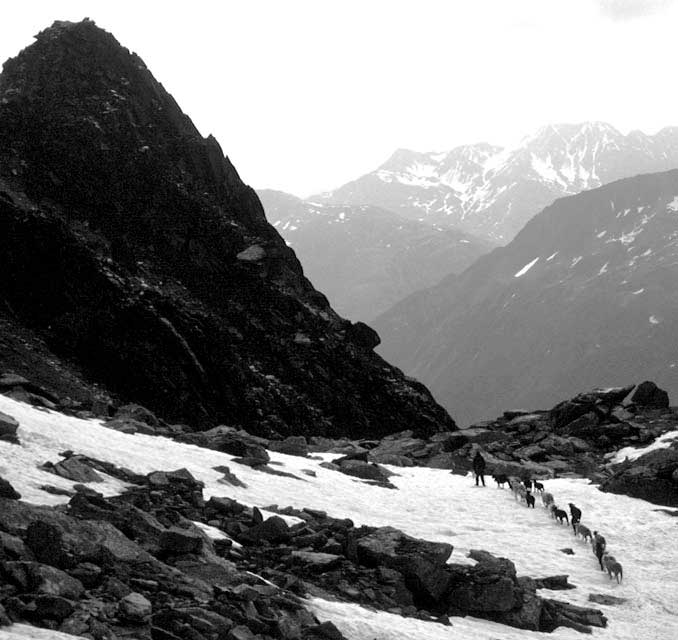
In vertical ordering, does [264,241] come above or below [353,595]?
above

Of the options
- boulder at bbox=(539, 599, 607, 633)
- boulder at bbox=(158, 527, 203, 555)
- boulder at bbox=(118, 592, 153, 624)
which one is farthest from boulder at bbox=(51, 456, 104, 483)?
boulder at bbox=(539, 599, 607, 633)

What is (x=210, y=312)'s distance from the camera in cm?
5969

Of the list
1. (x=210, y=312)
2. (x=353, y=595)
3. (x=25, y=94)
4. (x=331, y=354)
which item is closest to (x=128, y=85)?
(x=25, y=94)

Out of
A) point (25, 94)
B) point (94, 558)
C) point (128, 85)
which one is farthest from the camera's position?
point (128, 85)

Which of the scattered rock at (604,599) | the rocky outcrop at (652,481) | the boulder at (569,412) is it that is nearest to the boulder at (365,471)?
the rocky outcrop at (652,481)

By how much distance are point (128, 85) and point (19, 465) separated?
5531cm

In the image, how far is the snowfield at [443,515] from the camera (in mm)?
18328

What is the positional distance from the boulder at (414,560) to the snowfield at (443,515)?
119 centimetres

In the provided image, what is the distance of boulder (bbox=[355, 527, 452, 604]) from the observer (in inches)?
765

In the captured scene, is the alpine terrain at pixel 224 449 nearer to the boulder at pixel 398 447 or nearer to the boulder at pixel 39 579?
the boulder at pixel 39 579

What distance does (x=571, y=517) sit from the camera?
32.3 m

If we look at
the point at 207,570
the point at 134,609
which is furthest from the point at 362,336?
the point at 134,609

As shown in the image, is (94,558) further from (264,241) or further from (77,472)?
(264,241)

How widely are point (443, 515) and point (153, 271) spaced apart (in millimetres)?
35217
